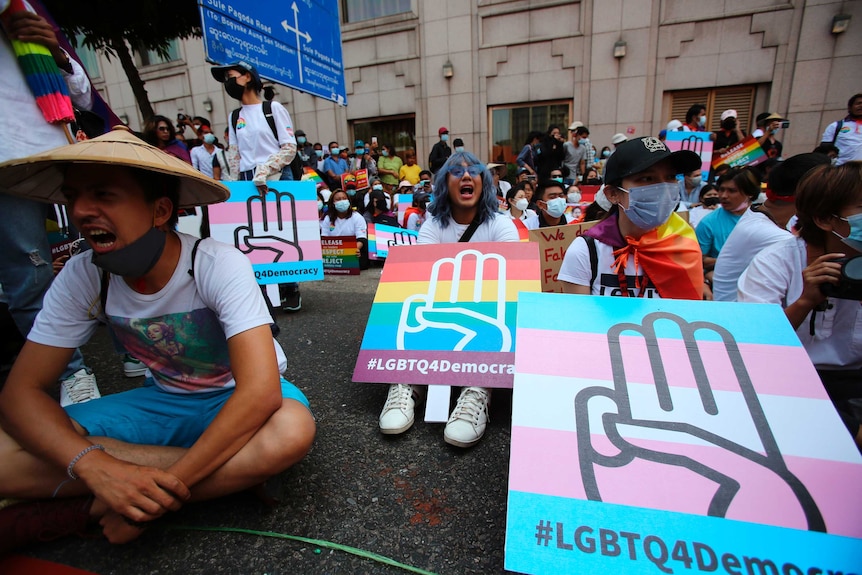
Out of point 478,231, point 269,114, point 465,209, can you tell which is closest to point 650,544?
point 478,231

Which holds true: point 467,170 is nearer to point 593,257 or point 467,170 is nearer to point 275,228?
point 593,257

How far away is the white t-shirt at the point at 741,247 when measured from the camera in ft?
8.73

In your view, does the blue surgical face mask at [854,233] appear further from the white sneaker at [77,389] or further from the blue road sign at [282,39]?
the blue road sign at [282,39]

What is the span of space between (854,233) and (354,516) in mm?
2127

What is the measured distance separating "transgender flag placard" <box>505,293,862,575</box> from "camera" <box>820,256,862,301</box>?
31 cm

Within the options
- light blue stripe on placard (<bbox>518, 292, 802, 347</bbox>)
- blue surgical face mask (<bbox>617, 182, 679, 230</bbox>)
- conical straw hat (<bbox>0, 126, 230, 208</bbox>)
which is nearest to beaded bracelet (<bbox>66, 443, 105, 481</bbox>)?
conical straw hat (<bbox>0, 126, 230, 208</bbox>)

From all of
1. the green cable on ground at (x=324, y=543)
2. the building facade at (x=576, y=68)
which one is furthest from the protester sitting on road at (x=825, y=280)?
the building facade at (x=576, y=68)

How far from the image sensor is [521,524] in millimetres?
1146

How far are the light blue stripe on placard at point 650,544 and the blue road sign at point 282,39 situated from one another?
20.8 feet

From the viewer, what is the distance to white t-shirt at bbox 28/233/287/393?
1454 millimetres

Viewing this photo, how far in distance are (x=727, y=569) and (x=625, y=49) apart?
1239 centimetres

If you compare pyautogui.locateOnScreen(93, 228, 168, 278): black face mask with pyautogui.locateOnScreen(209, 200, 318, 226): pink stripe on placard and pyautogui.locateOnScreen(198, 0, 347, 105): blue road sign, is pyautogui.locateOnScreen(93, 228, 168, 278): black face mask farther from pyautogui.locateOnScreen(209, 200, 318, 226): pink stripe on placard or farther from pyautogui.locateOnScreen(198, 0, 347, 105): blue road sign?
pyautogui.locateOnScreen(198, 0, 347, 105): blue road sign

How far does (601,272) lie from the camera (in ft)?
7.16

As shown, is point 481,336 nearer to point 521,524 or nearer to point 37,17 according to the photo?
point 521,524
